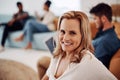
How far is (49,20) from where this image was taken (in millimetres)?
3686

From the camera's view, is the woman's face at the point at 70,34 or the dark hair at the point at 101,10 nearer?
the woman's face at the point at 70,34

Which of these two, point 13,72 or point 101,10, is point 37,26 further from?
point 101,10

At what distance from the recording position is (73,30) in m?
1.12

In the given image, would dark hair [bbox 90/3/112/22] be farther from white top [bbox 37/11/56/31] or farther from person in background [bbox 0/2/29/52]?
person in background [bbox 0/2/29/52]

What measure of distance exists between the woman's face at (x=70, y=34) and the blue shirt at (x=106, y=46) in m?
0.46

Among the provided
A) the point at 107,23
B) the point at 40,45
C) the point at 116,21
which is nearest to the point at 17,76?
the point at 107,23

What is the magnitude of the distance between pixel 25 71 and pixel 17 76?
0.29 ft

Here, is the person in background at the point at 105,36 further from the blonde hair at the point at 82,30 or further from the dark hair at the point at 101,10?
the blonde hair at the point at 82,30

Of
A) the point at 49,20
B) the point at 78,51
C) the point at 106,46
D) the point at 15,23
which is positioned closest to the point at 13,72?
the point at 106,46

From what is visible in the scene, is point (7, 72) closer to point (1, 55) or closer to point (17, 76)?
point (17, 76)

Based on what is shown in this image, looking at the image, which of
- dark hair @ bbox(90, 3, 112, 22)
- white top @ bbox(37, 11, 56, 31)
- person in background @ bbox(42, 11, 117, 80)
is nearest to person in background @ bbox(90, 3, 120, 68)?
dark hair @ bbox(90, 3, 112, 22)

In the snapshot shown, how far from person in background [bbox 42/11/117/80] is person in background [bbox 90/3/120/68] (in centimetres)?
41

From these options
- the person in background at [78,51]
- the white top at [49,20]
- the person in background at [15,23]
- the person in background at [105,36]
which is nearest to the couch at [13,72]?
the person in background at [105,36]

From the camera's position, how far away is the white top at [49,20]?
3635mm
